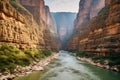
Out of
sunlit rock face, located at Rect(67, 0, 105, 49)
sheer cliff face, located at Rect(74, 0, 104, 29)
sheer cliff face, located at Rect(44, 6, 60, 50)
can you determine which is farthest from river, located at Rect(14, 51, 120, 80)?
sheer cliff face, located at Rect(74, 0, 104, 29)

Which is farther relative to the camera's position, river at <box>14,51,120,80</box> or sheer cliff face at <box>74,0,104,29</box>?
sheer cliff face at <box>74,0,104,29</box>

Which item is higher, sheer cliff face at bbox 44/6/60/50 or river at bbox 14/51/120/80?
sheer cliff face at bbox 44/6/60/50

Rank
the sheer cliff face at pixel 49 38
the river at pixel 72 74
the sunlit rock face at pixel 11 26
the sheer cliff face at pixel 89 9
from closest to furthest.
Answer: the river at pixel 72 74 < the sunlit rock face at pixel 11 26 < the sheer cliff face at pixel 49 38 < the sheer cliff face at pixel 89 9

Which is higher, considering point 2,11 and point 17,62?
point 2,11

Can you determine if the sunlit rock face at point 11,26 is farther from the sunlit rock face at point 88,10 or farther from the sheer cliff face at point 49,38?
the sunlit rock face at point 88,10

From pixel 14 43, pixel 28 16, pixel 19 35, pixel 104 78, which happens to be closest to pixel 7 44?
pixel 14 43

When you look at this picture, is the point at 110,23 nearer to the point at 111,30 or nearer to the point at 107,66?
the point at 111,30

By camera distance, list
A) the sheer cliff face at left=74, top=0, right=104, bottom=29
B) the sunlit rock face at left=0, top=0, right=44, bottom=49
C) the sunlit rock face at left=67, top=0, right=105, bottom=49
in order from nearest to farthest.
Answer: the sunlit rock face at left=0, top=0, right=44, bottom=49 → the sunlit rock face at left=67, top=0, right=105, bottom=49 → the sheer cliff face at left=74, top=0, right=104, bottom=29

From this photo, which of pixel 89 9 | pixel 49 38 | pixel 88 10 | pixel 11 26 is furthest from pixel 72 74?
pixel 88 10

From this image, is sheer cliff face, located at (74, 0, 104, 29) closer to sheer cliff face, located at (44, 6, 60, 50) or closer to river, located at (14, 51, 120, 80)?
sheer cliff face, located at (44, 6, 60, 50)

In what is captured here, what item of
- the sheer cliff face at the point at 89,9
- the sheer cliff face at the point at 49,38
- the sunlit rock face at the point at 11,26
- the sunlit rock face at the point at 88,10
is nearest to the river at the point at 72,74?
the sunlit rock face at the point at 11,26

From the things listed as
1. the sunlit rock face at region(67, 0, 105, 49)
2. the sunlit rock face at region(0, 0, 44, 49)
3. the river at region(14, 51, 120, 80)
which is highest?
the sunlit rock face at region(67, 0, 105, 49)
